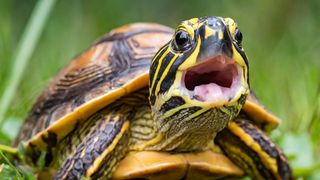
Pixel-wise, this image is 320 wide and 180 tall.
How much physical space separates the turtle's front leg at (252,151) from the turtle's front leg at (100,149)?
491mm

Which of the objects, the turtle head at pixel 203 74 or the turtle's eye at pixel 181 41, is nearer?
the turtle head at pixel 203 74

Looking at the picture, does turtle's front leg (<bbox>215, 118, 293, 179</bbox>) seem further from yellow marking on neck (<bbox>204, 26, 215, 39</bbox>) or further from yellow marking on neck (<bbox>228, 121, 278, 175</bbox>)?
yellow marking on neck (<bbox>204, 26, 215, 39</bbox>)

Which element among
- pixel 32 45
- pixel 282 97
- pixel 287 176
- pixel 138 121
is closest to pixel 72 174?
pixel 138 121

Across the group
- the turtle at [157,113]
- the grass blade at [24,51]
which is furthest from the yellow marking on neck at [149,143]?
the grass blade at [24,51]

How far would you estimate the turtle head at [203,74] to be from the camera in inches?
93.4

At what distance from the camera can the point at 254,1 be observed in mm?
8547

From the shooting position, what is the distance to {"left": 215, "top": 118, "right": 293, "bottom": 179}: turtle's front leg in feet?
9.92

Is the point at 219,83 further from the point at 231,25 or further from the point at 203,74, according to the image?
the point at 231,25

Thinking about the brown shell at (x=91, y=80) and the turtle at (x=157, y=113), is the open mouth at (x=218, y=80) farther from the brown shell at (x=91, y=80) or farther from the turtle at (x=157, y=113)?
the brown shell at (x=91, y=80)

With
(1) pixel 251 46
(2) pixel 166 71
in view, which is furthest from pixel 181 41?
(1) pixel 251 46

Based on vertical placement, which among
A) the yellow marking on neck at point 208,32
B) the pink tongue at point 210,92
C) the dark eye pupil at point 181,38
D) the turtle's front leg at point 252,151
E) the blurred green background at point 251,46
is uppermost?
the yellow marking on neck at point 208,32

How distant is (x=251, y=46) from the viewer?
662 cm

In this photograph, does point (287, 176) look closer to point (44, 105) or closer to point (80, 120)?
point (80, 120)

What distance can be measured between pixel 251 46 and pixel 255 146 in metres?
3.71
